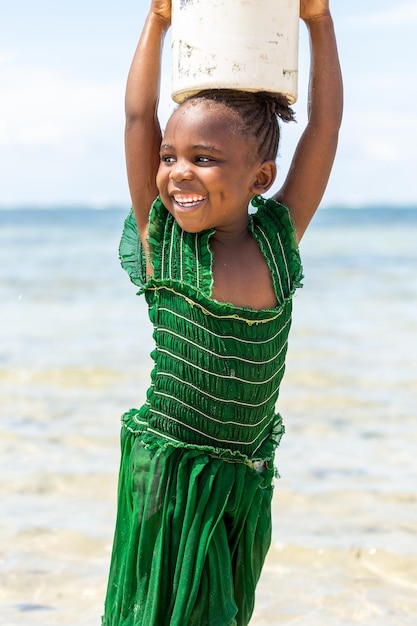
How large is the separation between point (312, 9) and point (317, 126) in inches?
11.9

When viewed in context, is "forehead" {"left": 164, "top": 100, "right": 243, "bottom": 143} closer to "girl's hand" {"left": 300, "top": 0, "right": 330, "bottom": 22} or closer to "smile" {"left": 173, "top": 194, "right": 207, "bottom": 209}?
"smile" {"left": 173, "top": 194, "right": 207, "bottom": 209}

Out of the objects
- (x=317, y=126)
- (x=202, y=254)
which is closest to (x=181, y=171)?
(x=202, y=254)

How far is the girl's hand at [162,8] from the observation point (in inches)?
99.4

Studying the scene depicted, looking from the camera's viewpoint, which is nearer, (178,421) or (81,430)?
(178,421)

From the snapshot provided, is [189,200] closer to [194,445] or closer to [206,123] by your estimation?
[206,123]

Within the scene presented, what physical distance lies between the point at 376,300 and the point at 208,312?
29.5 ft

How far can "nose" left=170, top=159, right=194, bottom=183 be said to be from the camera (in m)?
2.30

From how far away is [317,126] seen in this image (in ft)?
8.39

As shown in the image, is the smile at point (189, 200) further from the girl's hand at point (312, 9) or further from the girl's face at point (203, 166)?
the girl's hand at point (312, 9)

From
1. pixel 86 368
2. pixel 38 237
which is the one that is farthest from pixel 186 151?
pixel 38 237

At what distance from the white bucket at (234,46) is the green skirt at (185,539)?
0.86 metres

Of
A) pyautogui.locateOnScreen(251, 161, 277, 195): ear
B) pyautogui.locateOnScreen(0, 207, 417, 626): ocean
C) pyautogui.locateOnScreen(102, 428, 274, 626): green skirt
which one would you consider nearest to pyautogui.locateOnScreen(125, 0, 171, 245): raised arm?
pyautogui.locateOnScreen(251, 161, 277, 195): ear

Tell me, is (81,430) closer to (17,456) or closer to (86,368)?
(17,456)

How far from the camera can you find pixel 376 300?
438 inches
